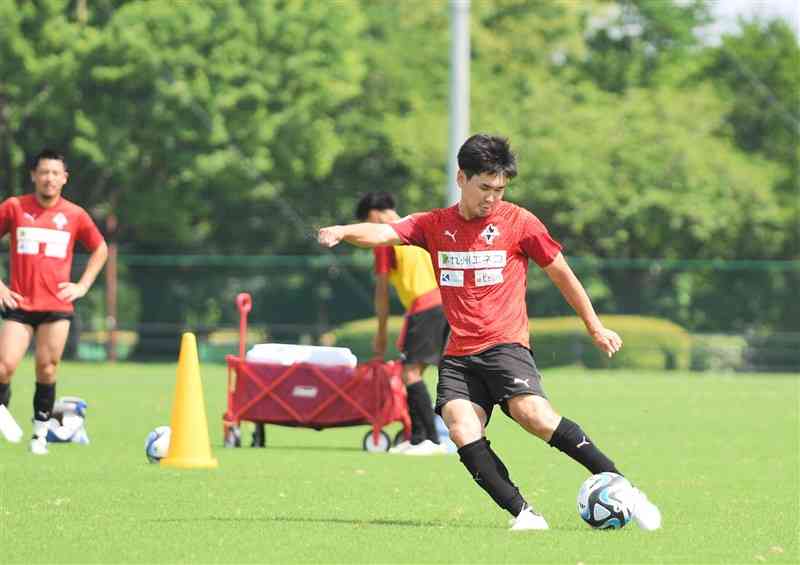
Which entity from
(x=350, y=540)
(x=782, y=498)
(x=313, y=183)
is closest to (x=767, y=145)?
(x=313, y=183)

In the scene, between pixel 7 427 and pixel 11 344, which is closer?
pixel 11 344

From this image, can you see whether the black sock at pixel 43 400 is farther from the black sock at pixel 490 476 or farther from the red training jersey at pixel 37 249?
the black sock at pixel 490 476

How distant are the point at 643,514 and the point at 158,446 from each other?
4.81 metres

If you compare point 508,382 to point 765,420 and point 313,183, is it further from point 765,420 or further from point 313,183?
point 313,183

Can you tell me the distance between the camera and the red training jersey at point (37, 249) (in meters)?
13.0

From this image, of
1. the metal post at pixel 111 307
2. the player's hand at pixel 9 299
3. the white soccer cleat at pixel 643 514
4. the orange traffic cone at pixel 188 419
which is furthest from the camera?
the metal post at pixel 111 307

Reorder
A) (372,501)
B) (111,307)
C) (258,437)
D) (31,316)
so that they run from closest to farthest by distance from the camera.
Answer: (372,501), (31,316), (258,437), (111,307)

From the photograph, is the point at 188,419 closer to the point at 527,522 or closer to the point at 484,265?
the point at 484,265

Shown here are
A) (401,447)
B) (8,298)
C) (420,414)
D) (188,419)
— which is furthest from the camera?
(401,447)

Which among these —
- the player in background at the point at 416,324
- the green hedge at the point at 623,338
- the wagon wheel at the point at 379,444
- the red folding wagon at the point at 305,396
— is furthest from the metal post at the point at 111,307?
the player in background at the point at 416,324

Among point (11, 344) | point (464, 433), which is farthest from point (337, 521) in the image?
point (11, 344)

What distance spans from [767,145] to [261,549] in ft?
138

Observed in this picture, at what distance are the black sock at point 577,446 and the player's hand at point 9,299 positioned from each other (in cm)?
536

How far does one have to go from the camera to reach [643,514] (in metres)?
8.69
